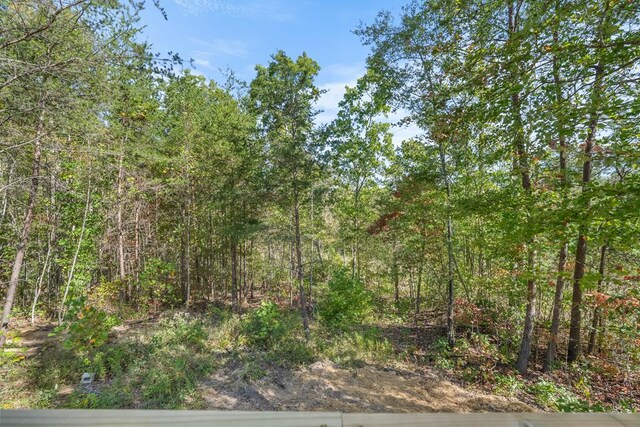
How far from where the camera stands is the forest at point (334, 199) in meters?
3.39

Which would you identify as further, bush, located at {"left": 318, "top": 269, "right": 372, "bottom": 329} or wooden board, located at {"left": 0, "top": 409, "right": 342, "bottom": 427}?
bush, located at {"left": 318, "top": 269, "right": 372, "bottom": 329}

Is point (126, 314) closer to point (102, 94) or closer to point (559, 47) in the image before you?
point (102, 94)

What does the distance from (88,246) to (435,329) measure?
12.1 meters

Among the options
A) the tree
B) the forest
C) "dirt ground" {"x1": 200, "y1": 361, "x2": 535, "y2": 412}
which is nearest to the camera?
the forest

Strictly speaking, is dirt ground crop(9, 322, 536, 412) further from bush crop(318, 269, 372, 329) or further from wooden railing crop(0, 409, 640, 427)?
wooden railing crop(0, 409, 640, 427)

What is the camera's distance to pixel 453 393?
6.52 m

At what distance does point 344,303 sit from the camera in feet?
37.4

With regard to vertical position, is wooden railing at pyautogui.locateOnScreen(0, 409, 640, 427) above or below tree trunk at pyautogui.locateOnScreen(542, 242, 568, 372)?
above

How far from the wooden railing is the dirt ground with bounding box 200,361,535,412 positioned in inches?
215

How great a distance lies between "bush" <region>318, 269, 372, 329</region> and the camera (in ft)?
37.2

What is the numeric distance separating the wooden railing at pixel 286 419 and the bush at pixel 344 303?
10.7 metres

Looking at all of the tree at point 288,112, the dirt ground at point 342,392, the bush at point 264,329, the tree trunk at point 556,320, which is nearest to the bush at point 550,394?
the dirt ground at point 342,392

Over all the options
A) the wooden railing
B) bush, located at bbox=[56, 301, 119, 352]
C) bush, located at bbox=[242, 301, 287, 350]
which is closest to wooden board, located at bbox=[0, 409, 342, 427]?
the wooden railing

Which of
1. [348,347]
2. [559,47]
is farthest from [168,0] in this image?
[348,347]
